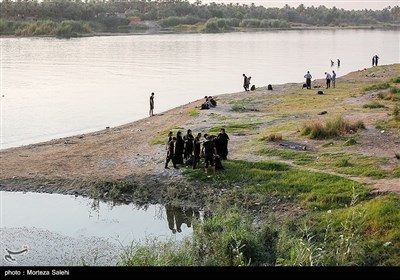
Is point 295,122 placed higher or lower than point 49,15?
lower

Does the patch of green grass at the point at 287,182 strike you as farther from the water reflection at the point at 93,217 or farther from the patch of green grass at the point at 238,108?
the patch of green grass at the point at 238,108

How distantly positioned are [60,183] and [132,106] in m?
24.3

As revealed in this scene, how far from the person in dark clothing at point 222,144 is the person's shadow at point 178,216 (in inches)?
136

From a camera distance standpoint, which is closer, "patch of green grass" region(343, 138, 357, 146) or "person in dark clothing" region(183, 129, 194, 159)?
"person in dark clothing" region(183, 129, 194, 159)

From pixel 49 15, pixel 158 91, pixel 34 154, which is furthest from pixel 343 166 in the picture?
pixel 49 15

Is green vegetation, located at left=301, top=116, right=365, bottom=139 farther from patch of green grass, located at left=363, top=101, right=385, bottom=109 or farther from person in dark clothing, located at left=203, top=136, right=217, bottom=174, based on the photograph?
patch of green grass, located at left=363, top=101, right=385, bottom=109

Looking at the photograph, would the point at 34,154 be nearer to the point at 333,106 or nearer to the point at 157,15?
the point at 333,106

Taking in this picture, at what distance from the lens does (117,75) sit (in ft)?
206

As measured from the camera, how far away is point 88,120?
37.1 metres

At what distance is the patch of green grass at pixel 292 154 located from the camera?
1989 cm

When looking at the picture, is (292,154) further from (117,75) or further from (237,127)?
(117,75)

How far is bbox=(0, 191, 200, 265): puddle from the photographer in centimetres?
1350

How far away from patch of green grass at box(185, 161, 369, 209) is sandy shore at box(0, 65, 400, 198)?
0.91 m

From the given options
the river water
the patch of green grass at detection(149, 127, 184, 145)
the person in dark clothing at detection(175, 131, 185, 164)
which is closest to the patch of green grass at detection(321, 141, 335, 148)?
the person in dark clothing at detection(175, 131, 185, 164)
